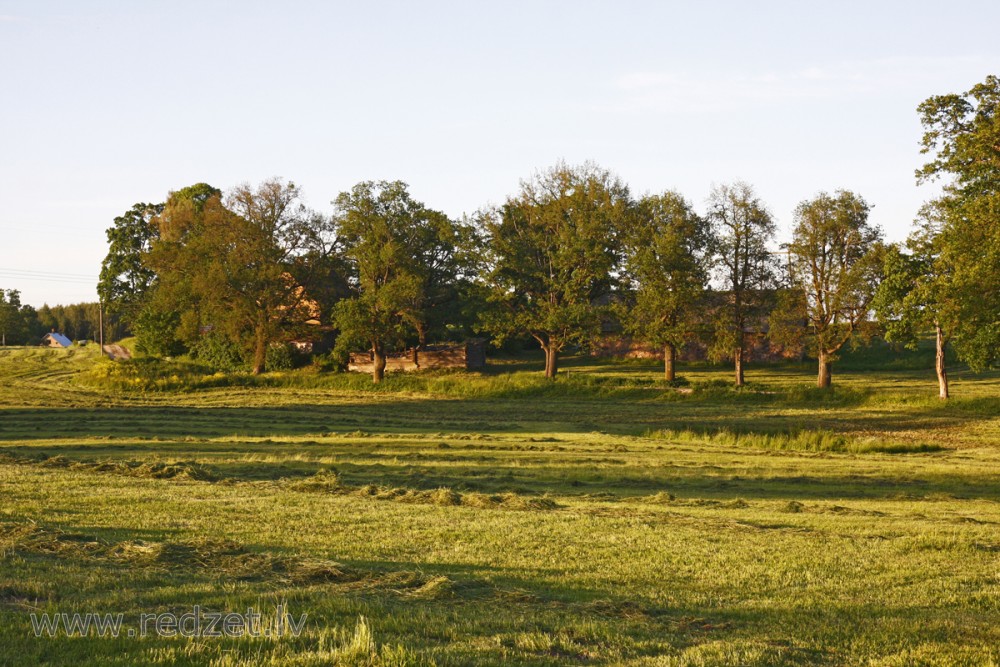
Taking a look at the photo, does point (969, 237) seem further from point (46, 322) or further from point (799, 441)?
point (46, 322)

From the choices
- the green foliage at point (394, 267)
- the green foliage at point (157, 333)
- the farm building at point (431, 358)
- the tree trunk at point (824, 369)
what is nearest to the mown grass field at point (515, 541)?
the tree trunk at point (824, 369)

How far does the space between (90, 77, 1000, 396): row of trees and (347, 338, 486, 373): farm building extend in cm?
151

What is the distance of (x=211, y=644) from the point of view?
8.49m

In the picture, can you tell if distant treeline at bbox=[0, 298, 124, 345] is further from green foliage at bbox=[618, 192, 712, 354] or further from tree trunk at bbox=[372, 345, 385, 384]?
green foliage at bbox=[618, 192, 712, 354]

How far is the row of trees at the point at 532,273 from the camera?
207ft

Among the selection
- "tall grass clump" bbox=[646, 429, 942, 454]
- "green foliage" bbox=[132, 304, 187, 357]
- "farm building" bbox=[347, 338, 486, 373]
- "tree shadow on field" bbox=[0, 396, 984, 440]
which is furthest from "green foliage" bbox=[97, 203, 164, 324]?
"tall grass clump" bbox=[646, 429, 942, 454]

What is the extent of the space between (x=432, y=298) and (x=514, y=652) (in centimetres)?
6982

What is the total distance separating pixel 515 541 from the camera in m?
15.5

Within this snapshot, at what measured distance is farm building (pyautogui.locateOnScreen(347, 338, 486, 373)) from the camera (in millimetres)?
81938

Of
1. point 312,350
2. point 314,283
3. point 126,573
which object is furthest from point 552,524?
point 312,350

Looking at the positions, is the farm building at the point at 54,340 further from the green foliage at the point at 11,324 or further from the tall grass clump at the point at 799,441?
the tall grass clump at the point at 799,441

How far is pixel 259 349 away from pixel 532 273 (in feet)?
82.8

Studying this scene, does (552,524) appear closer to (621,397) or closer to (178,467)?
(178,467)

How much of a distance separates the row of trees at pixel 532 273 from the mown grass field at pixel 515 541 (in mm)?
22413
